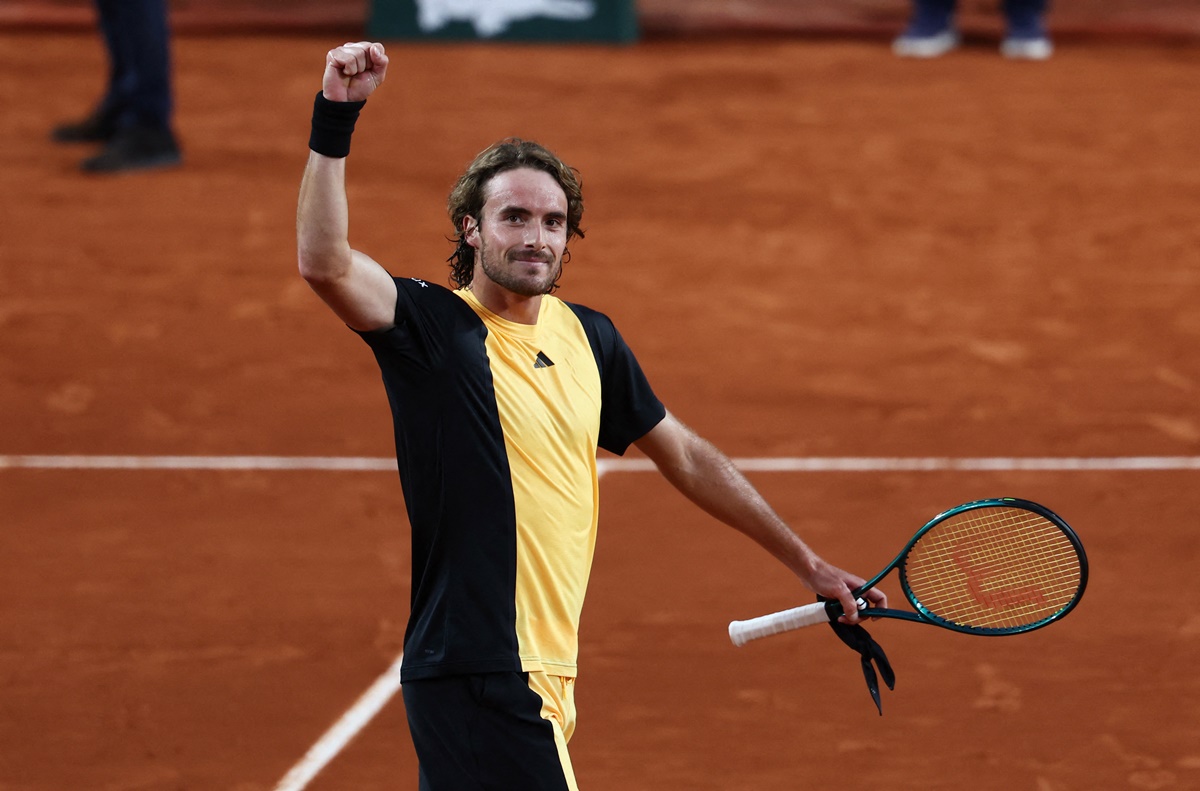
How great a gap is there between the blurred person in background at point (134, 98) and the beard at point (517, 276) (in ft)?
26.2

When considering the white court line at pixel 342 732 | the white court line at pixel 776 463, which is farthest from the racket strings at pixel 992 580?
the white court line at pixel 776 463

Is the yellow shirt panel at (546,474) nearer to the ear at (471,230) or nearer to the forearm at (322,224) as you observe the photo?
the ear at (471,230)

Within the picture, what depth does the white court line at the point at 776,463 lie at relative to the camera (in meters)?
7.75

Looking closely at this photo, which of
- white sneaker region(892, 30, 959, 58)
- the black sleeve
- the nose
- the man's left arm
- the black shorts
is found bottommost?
white sneaker region(892, 30, 959, 58)

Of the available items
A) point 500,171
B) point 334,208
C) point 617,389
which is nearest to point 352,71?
point 334,208

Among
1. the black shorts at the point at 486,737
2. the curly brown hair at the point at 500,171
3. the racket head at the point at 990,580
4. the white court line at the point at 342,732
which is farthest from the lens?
the white court line at the point at 342,732

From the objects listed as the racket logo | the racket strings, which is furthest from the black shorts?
the racket logo

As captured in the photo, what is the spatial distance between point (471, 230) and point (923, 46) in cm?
1018

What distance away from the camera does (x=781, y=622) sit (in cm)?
398

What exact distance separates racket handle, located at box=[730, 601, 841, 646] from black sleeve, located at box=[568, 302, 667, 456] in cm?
50

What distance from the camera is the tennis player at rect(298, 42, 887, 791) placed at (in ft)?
11.8

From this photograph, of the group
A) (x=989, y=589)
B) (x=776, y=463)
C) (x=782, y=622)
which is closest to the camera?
(x=782, y=622)

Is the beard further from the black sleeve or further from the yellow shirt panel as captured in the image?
the black sleeve

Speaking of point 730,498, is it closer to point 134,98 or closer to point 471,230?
point 471,230
